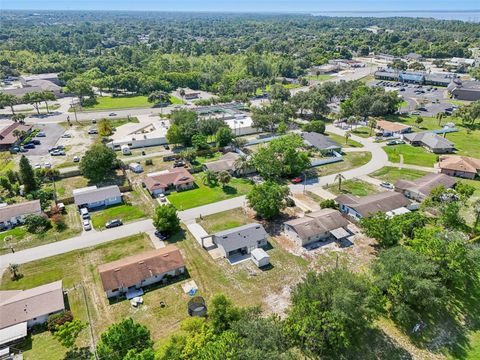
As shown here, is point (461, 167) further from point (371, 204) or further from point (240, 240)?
point (240, 240)

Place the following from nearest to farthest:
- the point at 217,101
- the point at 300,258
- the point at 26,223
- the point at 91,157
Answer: the point at 300,258 < the point at 26,223 < the point at 91,157 < the point at 217,101

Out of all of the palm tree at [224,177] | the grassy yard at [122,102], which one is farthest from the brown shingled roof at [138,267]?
the grassy yard at [122,102]

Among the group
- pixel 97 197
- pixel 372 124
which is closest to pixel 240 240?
pixel 97 197

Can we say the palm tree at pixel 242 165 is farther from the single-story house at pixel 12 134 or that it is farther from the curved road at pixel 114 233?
the single-story house at pixel 12 134

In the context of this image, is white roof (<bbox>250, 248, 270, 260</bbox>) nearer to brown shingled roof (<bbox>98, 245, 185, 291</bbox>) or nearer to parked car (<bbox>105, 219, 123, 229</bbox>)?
brown shingled roof (<bbox>98, 245, 185, 291</bbox>)

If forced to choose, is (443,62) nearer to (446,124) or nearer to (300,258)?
(446,124)

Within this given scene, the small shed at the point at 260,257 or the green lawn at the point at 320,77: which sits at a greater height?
the small shed at the point at 260,257

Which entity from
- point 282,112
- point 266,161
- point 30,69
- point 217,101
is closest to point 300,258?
point 266,161
